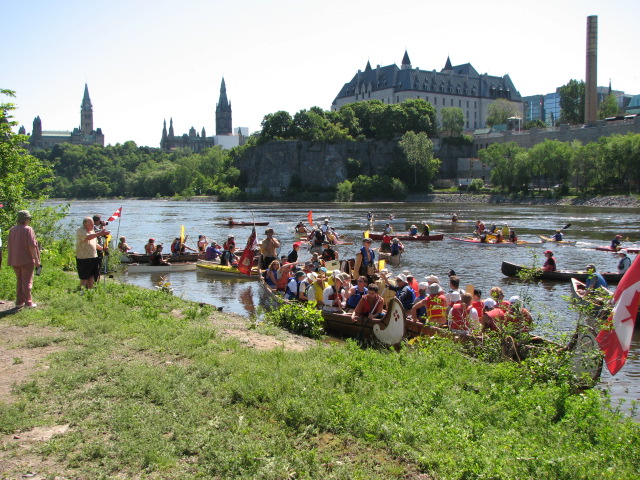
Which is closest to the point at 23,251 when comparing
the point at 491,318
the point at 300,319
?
the point at 300,319

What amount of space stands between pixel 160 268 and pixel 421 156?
89.9 metres

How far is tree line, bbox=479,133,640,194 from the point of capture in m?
71.7

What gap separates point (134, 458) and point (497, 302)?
6.85m

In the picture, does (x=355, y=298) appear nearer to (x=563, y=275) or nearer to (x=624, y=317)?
(x=624, y=317)

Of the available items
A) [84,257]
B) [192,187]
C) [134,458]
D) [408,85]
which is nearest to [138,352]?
[134,458]

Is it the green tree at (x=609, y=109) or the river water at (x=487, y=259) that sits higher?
the green tree at (x=609, y=109)

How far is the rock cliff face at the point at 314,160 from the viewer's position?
407 feet

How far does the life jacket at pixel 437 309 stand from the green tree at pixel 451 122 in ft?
400

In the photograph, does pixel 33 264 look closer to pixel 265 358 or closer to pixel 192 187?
pixel 265 358

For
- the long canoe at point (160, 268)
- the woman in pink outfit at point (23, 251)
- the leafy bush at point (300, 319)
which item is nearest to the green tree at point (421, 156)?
the long canoe at point (160, 268)

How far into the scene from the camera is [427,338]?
35.2 ft

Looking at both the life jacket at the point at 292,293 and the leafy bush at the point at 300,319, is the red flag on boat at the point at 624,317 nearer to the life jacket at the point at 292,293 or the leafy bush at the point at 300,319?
the leafy bush at the point at 300,319

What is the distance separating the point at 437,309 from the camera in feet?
38.9

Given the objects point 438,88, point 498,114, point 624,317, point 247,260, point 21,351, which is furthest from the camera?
point 438,88
